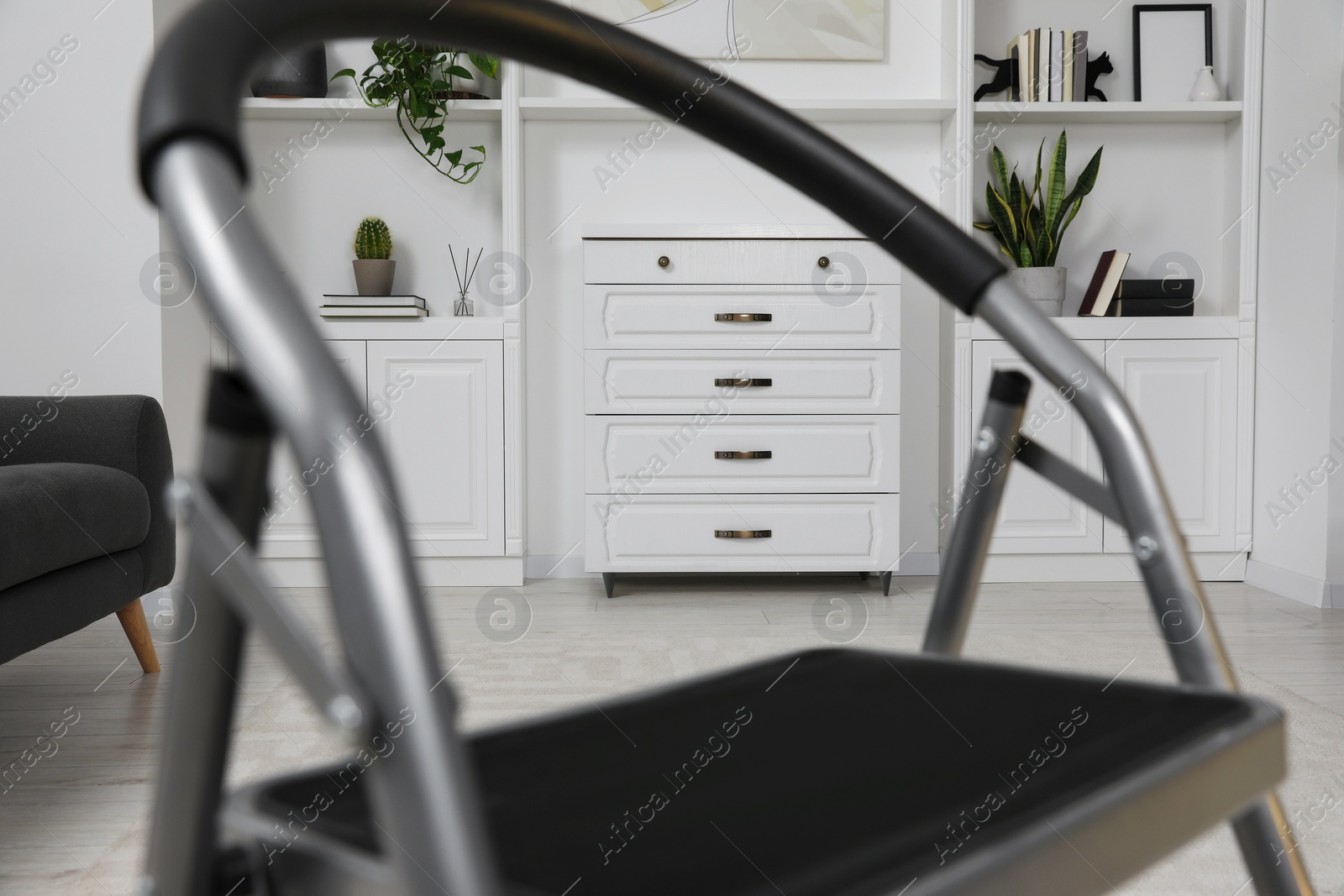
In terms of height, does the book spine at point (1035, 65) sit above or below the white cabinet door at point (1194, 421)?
above

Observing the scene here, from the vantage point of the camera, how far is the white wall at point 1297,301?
7.70ft

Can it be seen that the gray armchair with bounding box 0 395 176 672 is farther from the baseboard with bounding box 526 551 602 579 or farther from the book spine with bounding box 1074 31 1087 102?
the book spine with bounding box 1074 31 1087 102

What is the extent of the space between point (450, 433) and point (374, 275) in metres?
0.52

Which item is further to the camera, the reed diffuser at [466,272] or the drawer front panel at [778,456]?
the reed diffuser at [466,272]

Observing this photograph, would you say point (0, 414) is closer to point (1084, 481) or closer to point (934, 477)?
point (1084, 481)

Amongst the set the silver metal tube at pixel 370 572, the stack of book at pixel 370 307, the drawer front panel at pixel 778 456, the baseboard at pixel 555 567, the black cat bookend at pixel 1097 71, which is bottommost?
the baseboard at pixel 555 567

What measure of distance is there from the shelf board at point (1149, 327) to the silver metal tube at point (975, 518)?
86.9 inches

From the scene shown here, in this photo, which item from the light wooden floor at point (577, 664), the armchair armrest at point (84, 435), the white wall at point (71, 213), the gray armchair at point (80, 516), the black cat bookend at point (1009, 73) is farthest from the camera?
the black cat bookend at point (1009, 73)

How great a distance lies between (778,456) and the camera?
250cm

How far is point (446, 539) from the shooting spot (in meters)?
2.61

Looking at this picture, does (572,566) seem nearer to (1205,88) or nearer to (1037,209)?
(1037,209)

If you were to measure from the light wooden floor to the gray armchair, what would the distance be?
18cm

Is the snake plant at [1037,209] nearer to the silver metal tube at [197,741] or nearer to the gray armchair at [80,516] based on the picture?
the gray armchair at [80,516]

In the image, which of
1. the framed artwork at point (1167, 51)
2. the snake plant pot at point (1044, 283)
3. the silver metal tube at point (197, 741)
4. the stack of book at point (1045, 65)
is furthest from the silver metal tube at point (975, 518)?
the framed artwork at point (1167, 51)
